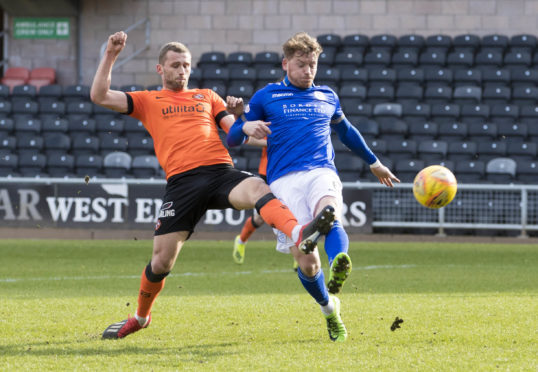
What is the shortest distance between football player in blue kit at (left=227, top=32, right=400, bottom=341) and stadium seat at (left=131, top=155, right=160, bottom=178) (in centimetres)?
1143

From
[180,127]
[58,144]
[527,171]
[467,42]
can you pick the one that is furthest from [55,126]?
[180,127]

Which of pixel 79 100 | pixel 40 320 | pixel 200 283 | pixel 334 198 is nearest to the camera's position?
pixel 334 198

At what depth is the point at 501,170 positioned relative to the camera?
Result: 16016mm

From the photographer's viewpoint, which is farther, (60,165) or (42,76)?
(42,76)

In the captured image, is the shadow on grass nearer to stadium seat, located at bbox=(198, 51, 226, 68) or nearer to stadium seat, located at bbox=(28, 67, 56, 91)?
stadium seat, located at bbox=(198, 51, 226, 68)

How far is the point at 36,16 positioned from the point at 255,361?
2050cm

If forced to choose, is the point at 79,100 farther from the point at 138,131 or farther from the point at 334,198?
the point at 334,198

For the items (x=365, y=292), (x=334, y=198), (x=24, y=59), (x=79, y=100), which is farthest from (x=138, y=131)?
(x=334, y=198)

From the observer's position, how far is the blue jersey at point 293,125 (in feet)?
17.1

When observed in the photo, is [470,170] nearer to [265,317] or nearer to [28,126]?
[28,126]

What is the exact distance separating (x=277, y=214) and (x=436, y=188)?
5.17 feet

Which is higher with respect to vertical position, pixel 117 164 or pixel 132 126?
pixel 132 126

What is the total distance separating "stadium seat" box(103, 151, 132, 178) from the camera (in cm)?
1709

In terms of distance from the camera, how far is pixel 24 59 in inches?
911
